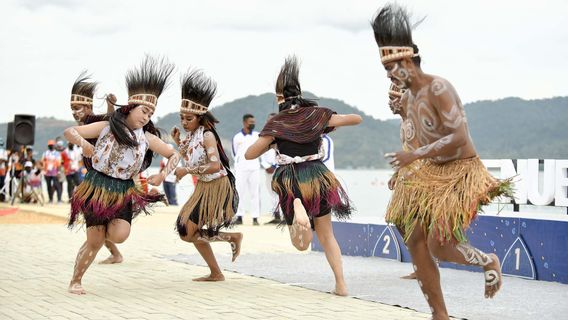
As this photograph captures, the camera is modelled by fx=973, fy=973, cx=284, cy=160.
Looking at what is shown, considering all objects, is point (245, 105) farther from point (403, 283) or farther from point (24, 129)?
point (403, 283)

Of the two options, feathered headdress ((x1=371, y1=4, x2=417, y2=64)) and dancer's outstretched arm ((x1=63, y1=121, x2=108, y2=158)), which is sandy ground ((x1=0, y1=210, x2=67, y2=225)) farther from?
feathered headdress ((x1=371, y1=4, x2=417, y2=64))

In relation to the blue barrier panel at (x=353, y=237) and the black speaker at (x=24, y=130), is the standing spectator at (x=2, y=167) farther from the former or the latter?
the blue barrier panel at (x=353, y=237)

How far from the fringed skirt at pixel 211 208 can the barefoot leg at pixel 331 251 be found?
0.97m

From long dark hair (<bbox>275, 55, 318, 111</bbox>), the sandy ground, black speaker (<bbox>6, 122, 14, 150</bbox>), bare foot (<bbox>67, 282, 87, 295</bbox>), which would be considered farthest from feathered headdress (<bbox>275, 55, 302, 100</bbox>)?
black speaker (<bbox>6, 122, 14, 150</bbox>)

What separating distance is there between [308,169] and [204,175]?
1.20m

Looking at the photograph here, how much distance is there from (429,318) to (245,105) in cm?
8459

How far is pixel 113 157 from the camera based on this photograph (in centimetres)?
788

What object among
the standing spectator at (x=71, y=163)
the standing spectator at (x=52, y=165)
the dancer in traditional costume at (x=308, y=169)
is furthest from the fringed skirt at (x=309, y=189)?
the standing spectator at (x=52, y=165)

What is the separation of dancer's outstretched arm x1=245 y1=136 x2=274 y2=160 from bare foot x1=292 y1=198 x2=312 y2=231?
539 mm

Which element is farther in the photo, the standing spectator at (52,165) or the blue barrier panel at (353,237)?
the standing spectator at (52,165)

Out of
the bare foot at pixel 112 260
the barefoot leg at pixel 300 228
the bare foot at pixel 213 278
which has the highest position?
the barefoot leg at pixel 300 228

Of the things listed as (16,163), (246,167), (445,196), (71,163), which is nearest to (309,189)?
(445,196)

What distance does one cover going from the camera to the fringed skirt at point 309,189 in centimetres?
776

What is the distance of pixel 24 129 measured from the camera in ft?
77.0
